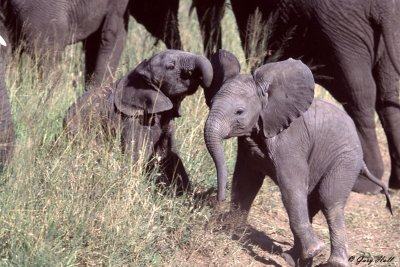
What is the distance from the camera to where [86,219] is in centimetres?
477

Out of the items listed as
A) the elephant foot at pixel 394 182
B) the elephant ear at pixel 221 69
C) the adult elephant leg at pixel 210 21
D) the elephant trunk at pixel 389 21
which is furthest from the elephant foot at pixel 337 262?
the adult elephant leg at pixel 210 21

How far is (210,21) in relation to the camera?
8117mm

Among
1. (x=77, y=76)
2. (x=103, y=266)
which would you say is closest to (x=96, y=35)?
(x=77, y=76)

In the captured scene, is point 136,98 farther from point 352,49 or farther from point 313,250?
point 352,49

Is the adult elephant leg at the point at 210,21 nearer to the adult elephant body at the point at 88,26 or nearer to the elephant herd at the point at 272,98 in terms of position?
the adult elephant body at the point at 88,26

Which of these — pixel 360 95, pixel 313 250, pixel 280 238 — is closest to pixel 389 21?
pixel 360 95

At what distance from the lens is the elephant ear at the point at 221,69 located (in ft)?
16.8

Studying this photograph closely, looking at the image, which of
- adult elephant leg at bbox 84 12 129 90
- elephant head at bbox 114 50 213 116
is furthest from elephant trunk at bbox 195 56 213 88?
adult elephant leg at bbox 84 12 129 90

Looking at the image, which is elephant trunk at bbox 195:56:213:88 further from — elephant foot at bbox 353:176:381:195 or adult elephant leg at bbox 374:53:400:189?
elephant foot at bbox 353:176:381:195

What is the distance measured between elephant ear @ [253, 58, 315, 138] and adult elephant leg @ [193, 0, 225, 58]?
2772mm

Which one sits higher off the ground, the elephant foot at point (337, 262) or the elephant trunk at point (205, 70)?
the elephant trunk at point (205, 70)

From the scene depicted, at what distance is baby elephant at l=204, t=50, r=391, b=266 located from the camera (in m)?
4.95

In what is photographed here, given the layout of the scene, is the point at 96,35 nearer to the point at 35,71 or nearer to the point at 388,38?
the point at 35,71

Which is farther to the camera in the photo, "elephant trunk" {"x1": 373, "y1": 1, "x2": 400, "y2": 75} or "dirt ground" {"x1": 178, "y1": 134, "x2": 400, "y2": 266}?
"elephant trunk" {"x1": 373, "y1": 1, "x2": 400, "y2": 75}
